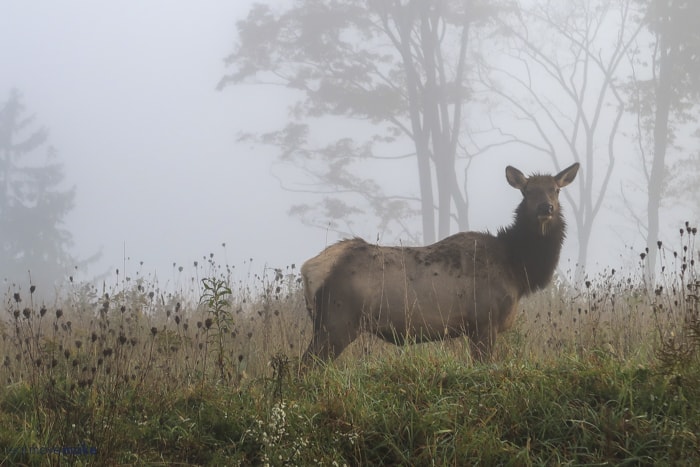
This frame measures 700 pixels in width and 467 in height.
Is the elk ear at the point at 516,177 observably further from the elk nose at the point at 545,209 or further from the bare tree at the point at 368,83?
the bare tree at the point at 368,83

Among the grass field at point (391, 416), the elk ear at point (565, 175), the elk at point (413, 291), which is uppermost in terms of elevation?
the elk ear at point (565, 175)

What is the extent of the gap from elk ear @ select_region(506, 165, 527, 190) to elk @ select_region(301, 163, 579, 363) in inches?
24.0

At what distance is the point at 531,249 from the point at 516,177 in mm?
920

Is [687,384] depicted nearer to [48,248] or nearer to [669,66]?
[669,66]

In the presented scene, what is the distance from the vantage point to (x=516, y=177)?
8.92 meters

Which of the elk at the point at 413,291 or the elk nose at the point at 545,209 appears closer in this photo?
the elk at the point at 413,291

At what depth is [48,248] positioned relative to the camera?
35.0 m

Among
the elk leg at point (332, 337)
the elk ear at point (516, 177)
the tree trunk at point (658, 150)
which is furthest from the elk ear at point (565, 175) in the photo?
the tree trunk at point (658, 150)

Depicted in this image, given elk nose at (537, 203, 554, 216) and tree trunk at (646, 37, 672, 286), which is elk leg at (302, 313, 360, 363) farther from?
tree trunk at (646, 37, 672, 286)

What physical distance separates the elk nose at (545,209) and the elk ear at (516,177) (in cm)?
60

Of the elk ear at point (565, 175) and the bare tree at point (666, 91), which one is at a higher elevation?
the bare tree at point (666, 91)

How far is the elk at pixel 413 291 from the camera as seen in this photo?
779cm

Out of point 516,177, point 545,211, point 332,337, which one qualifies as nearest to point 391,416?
point 332,337

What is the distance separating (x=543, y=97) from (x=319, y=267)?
83.2 feet
